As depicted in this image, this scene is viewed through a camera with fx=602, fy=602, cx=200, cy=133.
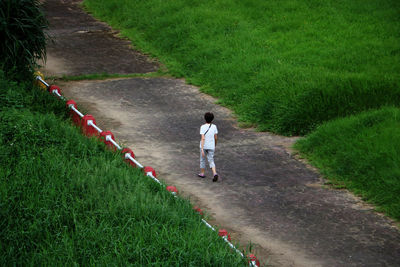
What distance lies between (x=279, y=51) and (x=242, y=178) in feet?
18.9

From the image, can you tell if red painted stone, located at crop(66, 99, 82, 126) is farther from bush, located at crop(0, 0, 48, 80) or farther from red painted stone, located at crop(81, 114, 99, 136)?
bush, located at crop(0, 0, 48, 80)

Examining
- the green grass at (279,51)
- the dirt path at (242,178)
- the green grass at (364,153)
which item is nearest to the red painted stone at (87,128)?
the dirt path at (242,178)

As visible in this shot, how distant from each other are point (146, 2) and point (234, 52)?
557 cm

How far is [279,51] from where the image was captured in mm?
14102

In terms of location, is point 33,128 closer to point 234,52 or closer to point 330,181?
point 330,181

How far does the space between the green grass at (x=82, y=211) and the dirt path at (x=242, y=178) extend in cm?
108

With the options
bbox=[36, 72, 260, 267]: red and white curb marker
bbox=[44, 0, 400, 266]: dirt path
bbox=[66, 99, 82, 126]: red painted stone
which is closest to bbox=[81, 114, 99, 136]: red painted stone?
bbox=[36, 72, 260, 267]: red and white curb marker

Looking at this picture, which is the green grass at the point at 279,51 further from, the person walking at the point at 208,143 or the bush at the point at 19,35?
the bush at the point at 19,35

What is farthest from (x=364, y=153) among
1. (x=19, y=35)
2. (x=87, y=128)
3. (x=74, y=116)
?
(x=19, y=35)

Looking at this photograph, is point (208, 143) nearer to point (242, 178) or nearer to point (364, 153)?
point (242, 178)

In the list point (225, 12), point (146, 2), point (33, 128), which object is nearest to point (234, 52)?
point (225, 12)

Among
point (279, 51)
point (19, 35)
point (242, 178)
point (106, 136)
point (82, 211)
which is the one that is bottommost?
point (242, 178)

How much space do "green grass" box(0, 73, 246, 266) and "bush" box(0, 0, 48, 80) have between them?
221cm

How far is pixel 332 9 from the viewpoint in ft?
54.4
